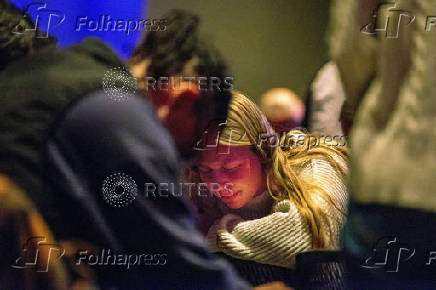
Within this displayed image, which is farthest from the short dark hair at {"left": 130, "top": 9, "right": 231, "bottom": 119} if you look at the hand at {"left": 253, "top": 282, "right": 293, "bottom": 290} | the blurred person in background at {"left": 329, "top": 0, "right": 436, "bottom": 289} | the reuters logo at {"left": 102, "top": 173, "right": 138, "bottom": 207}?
the blurred person in background at {"left": 329, "top": 0, "right": 436, "bottom": 289}

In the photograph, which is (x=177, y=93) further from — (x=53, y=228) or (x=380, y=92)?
(x=380, y=92)

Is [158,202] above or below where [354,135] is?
below

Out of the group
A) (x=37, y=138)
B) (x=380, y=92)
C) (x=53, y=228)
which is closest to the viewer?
(x=380, y=92)

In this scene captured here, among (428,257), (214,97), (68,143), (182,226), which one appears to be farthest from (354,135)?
(214,97)

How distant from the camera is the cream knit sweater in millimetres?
1612

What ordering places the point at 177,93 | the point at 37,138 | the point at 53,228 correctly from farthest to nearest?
1. the point at 177,93
2. the point at 53,228
3. the point at 37,138

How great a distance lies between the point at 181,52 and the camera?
5.24ft

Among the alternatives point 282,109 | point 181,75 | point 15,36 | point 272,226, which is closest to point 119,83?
point 181,75

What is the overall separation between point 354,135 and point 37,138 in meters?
0.72

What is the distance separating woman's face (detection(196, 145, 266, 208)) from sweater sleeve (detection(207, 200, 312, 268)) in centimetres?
6

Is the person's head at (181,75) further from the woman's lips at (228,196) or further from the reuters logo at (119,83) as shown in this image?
the woman's lips at (228,196)

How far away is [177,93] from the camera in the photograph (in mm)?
1598

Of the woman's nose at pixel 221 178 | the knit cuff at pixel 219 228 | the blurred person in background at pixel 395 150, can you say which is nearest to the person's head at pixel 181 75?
the woman's nose at pixel 221 178

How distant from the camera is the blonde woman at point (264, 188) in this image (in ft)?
5.32
